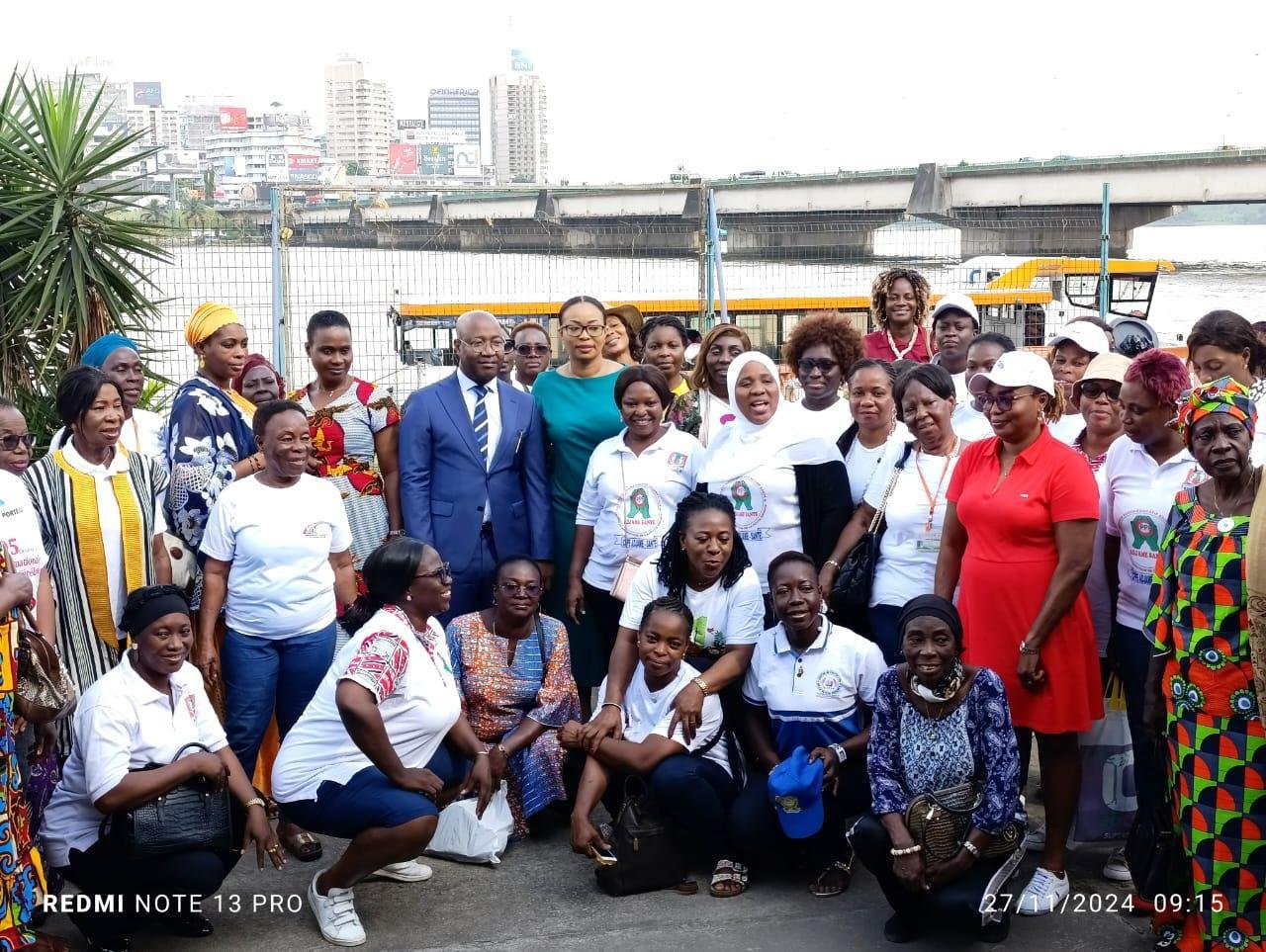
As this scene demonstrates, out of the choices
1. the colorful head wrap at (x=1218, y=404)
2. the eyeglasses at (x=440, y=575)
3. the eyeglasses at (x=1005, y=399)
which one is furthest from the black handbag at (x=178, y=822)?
the colorful head wrap at (x=1218, y=404)

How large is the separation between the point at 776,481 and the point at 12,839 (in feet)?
10.5

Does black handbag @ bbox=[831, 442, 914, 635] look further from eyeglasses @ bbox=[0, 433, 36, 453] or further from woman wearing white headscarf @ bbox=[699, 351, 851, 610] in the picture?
eyeglasses @ bbox=[0, 433, 36, 453]

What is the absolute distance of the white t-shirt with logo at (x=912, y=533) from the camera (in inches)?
208

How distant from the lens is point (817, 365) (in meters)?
6.14

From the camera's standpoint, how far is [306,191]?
8.92m

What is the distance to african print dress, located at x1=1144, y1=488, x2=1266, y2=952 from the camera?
4.02m

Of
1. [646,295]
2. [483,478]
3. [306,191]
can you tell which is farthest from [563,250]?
[483,478]

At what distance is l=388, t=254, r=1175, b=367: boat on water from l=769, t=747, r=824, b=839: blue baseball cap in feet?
8.88

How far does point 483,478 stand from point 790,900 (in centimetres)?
232

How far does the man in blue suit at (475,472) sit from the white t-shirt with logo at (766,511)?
100cm

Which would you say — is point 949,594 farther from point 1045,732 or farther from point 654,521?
point 654,521

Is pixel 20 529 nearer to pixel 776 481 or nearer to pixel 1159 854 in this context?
pixel 776 481

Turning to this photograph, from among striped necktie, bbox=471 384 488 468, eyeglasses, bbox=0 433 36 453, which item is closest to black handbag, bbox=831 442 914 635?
striped necktie, bbox=471 384 488 468

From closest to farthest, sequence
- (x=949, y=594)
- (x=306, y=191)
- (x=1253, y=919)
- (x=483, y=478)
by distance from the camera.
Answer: (x=1253, y=919) → (x=949, y=594) → (x=483, y=478) → (x=306, y=191)
